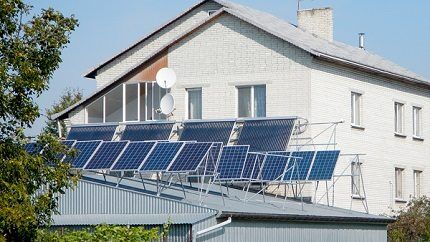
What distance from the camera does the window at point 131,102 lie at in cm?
4291

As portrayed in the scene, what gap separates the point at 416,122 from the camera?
47.5 metres

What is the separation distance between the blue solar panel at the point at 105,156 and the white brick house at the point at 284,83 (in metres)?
9.44

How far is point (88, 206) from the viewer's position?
29.8 metres

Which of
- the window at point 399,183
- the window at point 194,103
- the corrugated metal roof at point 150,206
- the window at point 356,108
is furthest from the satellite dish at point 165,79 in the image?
the window at point 399,183

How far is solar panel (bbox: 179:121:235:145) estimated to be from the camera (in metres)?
38.2

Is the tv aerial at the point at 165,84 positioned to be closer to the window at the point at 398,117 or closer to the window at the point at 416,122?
the window at the point at 398,117

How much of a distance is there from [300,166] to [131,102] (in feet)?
38.0

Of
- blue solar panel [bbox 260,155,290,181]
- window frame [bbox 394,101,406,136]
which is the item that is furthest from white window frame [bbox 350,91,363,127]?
blue solar panel [bbox 260,155,290,181]

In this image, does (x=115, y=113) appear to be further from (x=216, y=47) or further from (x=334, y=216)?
(x=334, y=216)

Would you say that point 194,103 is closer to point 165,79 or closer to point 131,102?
point 165,79

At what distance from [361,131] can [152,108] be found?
8.19 metres

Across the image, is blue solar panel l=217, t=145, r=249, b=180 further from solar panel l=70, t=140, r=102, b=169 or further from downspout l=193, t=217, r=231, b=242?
downspout l=193, t=217, r=231, b=242

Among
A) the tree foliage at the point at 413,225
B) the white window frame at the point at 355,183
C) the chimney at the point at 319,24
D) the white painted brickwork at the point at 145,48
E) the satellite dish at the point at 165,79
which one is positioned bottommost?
the tree foliage at the point at 413,225

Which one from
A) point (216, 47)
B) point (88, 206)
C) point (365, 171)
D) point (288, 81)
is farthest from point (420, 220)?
point (88, 206)
